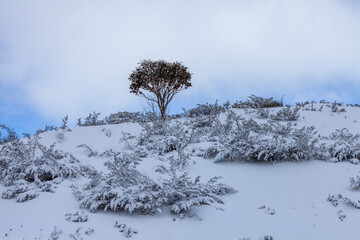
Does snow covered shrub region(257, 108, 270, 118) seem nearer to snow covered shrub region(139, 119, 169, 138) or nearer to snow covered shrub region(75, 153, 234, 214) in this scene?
snow covered shrub region(139, 119, 169, 138)

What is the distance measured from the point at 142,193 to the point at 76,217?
3.78 ft

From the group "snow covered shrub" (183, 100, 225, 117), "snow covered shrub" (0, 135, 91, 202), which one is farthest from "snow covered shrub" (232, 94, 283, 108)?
"snow covered shrub" (0, 135, 91, 202)

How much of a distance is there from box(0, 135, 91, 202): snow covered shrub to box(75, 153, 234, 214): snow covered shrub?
92 centimetres

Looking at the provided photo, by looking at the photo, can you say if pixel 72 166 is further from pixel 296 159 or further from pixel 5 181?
pixel 296 159

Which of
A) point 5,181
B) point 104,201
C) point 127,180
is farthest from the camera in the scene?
point 5,181

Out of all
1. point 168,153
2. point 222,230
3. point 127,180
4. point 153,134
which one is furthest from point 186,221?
point 153,134

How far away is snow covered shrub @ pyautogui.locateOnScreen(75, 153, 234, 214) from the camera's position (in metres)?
5.34

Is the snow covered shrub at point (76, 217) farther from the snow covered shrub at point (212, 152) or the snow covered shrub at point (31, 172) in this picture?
the snow covered shrub at point (212, 152)

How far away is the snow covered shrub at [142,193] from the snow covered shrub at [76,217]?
0.24m

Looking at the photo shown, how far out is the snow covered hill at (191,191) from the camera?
493 cm

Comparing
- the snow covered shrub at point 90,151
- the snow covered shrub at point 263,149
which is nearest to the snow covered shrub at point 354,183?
the snow covered shrub at point 263,149

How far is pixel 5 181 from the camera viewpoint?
649 cm

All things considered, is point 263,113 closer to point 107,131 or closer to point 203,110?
point 203,110

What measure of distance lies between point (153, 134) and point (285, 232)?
558cm
